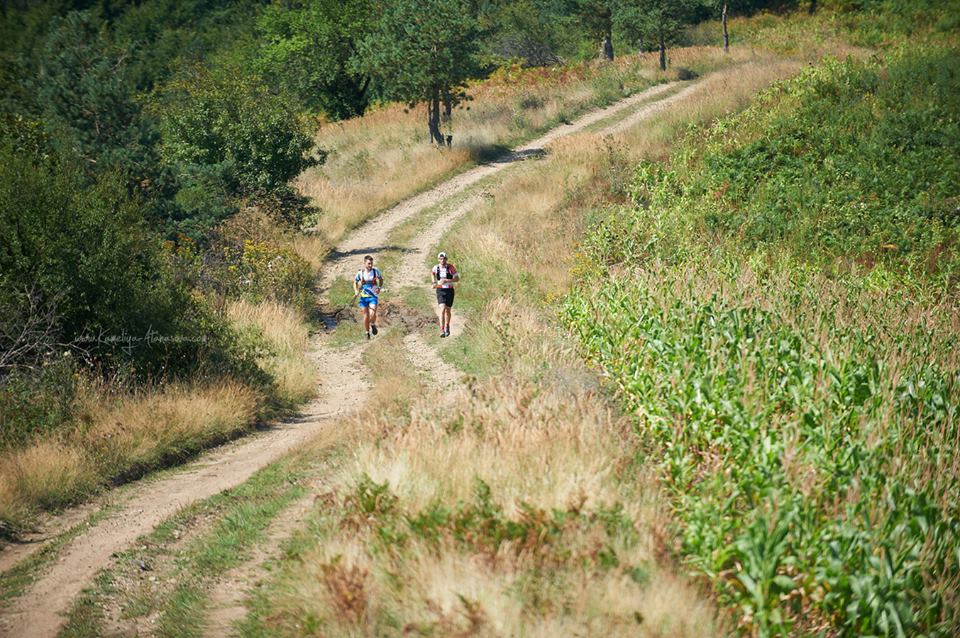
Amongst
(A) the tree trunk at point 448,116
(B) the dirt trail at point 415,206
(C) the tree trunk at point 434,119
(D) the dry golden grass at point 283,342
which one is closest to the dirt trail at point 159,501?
(D) the dry golden grass at point 283,342

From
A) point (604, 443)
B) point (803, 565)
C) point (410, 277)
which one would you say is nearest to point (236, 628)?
point (604, 443)

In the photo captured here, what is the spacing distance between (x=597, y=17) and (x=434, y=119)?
1837 cm

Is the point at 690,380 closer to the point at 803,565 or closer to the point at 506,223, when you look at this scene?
Result: the point at 803,565

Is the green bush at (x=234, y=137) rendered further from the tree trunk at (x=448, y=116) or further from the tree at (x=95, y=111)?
the tree trunk at (x=448, y=116)

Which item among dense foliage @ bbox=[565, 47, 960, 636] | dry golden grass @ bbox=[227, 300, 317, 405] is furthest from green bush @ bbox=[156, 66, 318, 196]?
dense foliage @ bbox=[565, 47, 960, 636]

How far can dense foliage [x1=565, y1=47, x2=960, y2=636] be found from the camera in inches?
248

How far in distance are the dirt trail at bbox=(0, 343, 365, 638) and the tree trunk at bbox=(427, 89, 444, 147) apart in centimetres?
1632

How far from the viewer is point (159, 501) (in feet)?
32.7

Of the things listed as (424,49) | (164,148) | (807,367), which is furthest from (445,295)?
(424,49)

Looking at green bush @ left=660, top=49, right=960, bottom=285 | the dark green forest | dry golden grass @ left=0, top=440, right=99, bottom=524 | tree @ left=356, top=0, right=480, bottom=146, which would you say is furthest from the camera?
tree @ left=356, top=0, right=480, bottom=146

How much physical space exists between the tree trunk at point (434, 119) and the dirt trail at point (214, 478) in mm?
7561

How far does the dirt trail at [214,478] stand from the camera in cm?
750

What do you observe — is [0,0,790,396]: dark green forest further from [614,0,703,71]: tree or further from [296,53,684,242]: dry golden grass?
[296,53,684,242]: dry golden grass

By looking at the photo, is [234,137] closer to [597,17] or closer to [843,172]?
[843,172]
